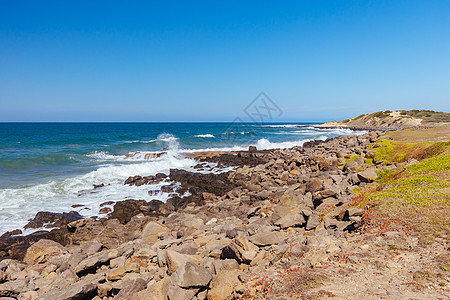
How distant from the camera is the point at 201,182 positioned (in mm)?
20891

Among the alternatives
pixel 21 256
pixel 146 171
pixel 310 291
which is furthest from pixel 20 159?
pixel 310 291

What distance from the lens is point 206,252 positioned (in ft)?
26.2

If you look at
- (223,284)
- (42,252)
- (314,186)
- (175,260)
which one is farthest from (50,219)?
(314,186)

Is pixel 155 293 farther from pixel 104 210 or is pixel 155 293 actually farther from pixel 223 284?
pixel 104 210

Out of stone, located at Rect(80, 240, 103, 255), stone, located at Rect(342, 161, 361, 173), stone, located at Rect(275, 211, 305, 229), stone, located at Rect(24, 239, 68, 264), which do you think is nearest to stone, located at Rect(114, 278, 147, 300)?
stone, located at Rect(80, 240, 103, 255)

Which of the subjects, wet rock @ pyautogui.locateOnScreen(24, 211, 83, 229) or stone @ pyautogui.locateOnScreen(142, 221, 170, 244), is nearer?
stone @ pyautogui.locateOnScreen(142, 221, 170, 244)

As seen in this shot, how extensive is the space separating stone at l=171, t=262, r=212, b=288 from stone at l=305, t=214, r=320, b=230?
4.03m

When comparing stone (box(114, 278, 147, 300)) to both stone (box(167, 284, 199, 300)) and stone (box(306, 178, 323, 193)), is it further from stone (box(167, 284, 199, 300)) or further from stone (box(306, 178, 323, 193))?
stone (box(306, 178, 323, 193))

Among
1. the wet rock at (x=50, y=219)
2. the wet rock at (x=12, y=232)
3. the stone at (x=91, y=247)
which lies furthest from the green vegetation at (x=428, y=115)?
the wet rock at (x=12, y=232)

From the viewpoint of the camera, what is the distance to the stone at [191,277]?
573 cm

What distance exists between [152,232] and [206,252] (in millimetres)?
3719

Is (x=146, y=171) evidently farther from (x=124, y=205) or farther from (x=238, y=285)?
(x=238, y=285)

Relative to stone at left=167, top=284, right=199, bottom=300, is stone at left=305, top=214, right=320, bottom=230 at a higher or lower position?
higher

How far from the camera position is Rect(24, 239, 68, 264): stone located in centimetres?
966
